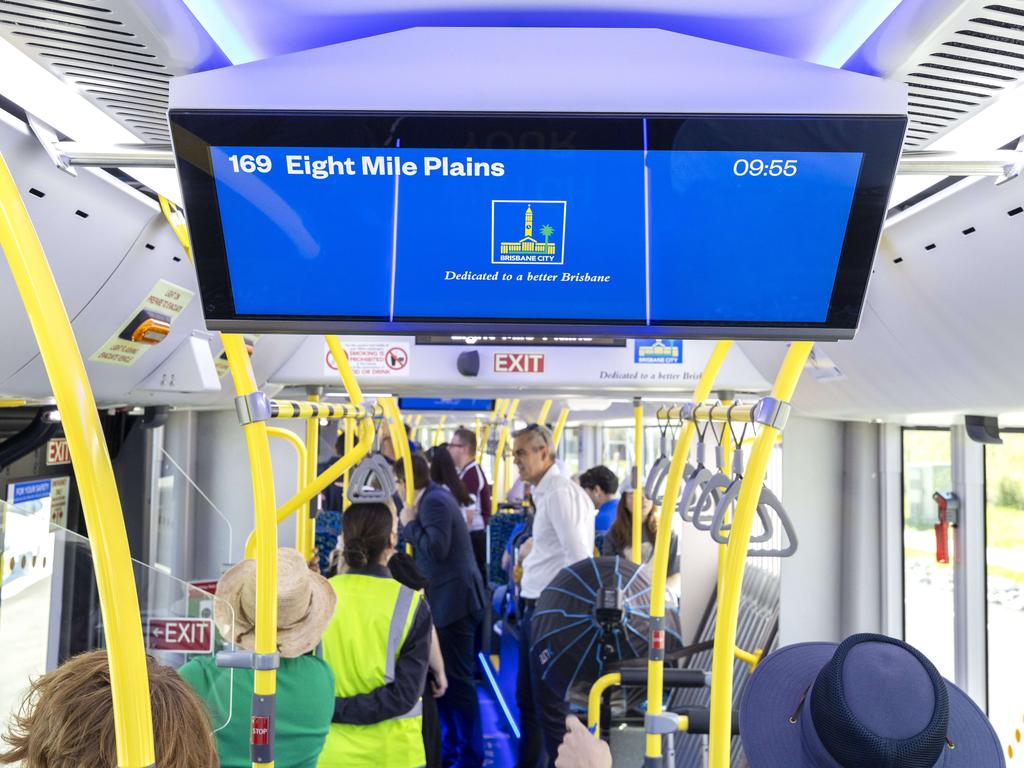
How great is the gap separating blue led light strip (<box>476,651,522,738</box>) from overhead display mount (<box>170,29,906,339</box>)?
5.24 metres

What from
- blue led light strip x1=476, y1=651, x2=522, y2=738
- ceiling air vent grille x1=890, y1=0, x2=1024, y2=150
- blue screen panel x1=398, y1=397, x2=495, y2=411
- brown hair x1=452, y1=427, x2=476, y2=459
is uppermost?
ceiling air vent grille x1=890, y1=0, x2=1024, y2=150

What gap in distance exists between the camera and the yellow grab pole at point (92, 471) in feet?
3.55

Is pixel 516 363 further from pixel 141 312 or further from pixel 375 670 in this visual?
pixel 141 312

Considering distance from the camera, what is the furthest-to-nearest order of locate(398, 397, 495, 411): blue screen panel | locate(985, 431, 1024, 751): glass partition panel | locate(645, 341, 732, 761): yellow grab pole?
locate(398, 397, 495, 411): blue screen panel
locate(985, 431, 1024, 751): glass partition panel
locate(645, 341, 732, 761): yellow grab pole

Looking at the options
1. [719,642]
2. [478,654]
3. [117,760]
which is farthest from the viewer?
[478,654]

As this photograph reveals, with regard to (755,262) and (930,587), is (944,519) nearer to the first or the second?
(930,587)

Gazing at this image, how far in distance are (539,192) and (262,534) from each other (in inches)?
51.8

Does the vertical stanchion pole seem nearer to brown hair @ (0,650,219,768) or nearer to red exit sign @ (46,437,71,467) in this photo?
red exit sign @ (46,437,71,467)

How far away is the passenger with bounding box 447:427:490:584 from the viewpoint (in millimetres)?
8867

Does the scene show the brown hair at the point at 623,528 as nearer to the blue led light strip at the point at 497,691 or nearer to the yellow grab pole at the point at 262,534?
the blue led light strip at the point at 497,691

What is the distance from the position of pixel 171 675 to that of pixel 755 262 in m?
1.16

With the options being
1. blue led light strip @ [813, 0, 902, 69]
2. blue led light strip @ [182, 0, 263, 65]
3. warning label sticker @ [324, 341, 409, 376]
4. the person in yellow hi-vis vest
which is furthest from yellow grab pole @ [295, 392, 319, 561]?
blue led light strip @ [813, 0, 902, 69]

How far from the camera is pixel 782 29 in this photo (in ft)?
4.42

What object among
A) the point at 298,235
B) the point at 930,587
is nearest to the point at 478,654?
the point at 930,587
